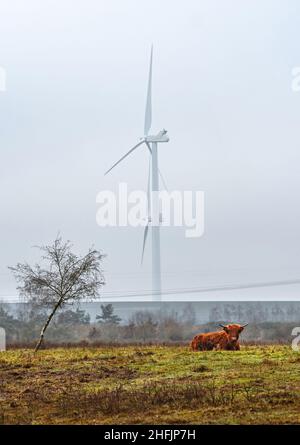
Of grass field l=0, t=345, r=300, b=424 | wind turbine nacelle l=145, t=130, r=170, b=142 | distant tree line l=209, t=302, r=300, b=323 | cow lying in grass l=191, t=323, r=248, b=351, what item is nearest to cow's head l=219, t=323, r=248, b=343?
cow lying in grass l=191, t=323, r=248, b=351

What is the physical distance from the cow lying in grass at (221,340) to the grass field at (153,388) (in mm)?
2012

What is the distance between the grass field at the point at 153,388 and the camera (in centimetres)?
1817

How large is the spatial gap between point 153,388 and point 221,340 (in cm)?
1277

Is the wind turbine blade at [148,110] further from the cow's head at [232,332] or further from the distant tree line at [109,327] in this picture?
the cow's head at [232,332]

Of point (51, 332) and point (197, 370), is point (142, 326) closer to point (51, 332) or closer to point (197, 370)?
point (51, 332)

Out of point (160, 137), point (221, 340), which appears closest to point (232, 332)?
point (221, 340)

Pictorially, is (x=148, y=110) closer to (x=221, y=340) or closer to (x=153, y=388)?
(x=221, y=340)

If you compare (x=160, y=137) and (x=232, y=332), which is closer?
(x=232, y=332)

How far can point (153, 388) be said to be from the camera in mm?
21922

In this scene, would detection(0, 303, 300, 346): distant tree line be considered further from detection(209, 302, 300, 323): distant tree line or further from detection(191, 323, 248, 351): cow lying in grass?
detection(191, 323, 248, 351): cow lying in grass

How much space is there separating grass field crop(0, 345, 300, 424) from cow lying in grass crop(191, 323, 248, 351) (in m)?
2.01

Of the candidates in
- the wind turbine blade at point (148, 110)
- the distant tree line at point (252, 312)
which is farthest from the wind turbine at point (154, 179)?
the distant tree line at point (252, 312)

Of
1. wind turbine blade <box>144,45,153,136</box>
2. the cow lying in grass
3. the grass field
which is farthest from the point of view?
wind turbine blade <box>144,45,153,136</box>

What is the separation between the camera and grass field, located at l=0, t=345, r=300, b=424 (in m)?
18.2
